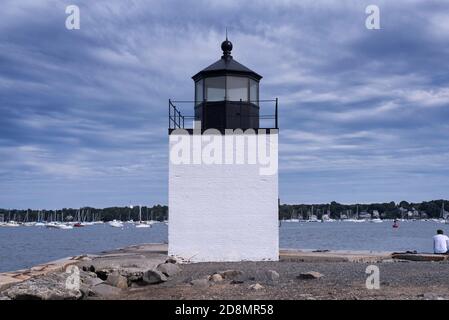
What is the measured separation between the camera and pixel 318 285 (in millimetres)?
11477

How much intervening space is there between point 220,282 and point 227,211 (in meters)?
5.21

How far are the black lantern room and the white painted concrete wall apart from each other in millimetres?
1442

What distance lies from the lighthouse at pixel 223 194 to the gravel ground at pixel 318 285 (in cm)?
230

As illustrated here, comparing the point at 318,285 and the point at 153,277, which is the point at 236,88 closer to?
the point at 153,277

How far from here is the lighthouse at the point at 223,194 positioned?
17359 millimetres

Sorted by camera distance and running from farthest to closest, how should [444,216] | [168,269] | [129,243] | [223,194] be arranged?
[444,216] → [129,243] → [223,194] → [168,269]

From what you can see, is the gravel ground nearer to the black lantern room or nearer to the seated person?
the seated person

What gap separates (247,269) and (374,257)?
20.1ft

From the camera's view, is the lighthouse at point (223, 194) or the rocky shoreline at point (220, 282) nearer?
the rocky shoreline at point (220, 282)

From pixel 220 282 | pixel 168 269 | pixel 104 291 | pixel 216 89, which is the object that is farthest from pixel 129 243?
pixel 104 291

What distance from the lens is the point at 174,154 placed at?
17.3 meters

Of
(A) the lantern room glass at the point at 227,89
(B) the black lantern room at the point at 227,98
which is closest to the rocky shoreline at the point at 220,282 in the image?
(B) the black lantern room at the point at 227,98

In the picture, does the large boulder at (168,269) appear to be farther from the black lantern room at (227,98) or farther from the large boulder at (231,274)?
the black lantern room at (227,98)
